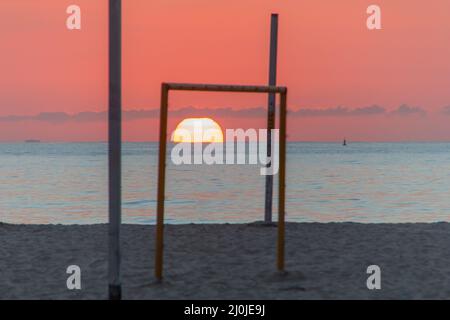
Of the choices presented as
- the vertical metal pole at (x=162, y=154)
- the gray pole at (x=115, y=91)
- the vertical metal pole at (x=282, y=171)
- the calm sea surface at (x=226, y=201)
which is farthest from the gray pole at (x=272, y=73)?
the calm sea surface at (x=226, y=201)

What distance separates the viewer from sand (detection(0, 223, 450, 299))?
8297 mm

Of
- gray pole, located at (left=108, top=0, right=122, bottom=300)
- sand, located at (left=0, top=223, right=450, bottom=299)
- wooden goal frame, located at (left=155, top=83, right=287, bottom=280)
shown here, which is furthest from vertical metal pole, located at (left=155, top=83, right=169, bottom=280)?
gray pole, located at (left=108, top=0, right=122, bottom=300)

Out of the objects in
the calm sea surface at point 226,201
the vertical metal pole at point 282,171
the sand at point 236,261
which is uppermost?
the vertical metal pole at point 282,171

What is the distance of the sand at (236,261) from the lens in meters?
8.30

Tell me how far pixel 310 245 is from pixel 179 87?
4126 mm

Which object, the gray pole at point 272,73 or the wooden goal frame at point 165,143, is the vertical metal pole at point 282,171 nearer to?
the wooden goal frame at point 165,143

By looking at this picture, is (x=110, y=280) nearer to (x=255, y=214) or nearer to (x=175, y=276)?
(x=175, y=276)

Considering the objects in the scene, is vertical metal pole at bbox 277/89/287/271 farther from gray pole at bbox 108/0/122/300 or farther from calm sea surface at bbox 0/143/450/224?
calm sea surface at bbox 0/143/450/224

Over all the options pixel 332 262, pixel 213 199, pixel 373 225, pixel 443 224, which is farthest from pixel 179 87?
pixel 213 199

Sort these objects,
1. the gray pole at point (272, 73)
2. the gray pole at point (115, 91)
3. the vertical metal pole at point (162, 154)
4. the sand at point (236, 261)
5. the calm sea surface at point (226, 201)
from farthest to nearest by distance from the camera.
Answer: the calm sea surface at point (226, 201) < the gray pole at point (272, 73) < the sand at point (236, 261) < the vertical metal pole at point (162, 154) < the gray pole at point (115, 91)

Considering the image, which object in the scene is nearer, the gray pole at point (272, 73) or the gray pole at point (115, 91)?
the gray pole at point (115, 91)

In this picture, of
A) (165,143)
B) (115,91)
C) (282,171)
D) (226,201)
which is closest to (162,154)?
(165,143)

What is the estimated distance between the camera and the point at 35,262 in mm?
10164

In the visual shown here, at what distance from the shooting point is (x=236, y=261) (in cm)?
1009
